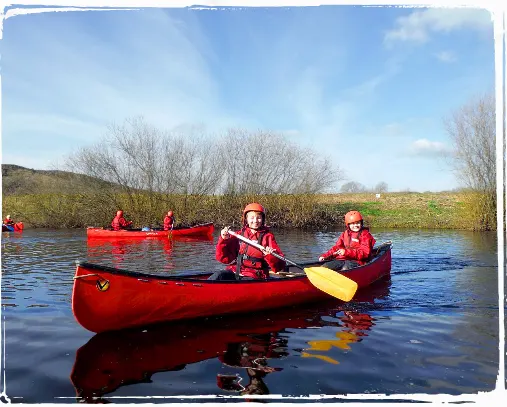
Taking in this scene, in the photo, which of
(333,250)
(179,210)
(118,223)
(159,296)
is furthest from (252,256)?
(179,210)

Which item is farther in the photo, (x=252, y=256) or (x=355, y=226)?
(x=355, y=226)

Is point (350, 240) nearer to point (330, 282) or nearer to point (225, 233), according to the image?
point (330, 282)

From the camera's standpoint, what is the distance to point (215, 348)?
480cm

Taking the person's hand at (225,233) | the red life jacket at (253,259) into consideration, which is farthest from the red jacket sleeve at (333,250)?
the person's hand at (225,233)

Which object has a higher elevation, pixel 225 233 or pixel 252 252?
pixel 225 233

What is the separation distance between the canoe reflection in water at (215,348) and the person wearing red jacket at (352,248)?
1807 mm

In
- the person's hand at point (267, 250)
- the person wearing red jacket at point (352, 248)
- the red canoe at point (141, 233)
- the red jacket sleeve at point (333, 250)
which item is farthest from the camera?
the red canoe at point (141, 233)

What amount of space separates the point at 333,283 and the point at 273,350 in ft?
6.70

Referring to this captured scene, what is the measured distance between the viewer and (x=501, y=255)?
3.68 meters

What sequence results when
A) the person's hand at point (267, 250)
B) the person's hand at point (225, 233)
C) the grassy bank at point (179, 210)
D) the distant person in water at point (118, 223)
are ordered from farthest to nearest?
the grassy bank at point (179, 210), the distant person in water at point (118, 223), the person's hand at point (267, 250), the person's hand at point (225, 233)

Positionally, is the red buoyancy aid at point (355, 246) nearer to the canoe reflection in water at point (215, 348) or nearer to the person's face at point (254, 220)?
the canoe reflection in water at point (215, 348)

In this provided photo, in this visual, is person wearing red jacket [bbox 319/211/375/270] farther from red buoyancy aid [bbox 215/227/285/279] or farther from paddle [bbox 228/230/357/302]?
red buoyancy aid [bbox 215/227/285/279]

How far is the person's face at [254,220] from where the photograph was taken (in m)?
A: 6.74

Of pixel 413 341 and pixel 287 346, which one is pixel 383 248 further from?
pixel 287 346
